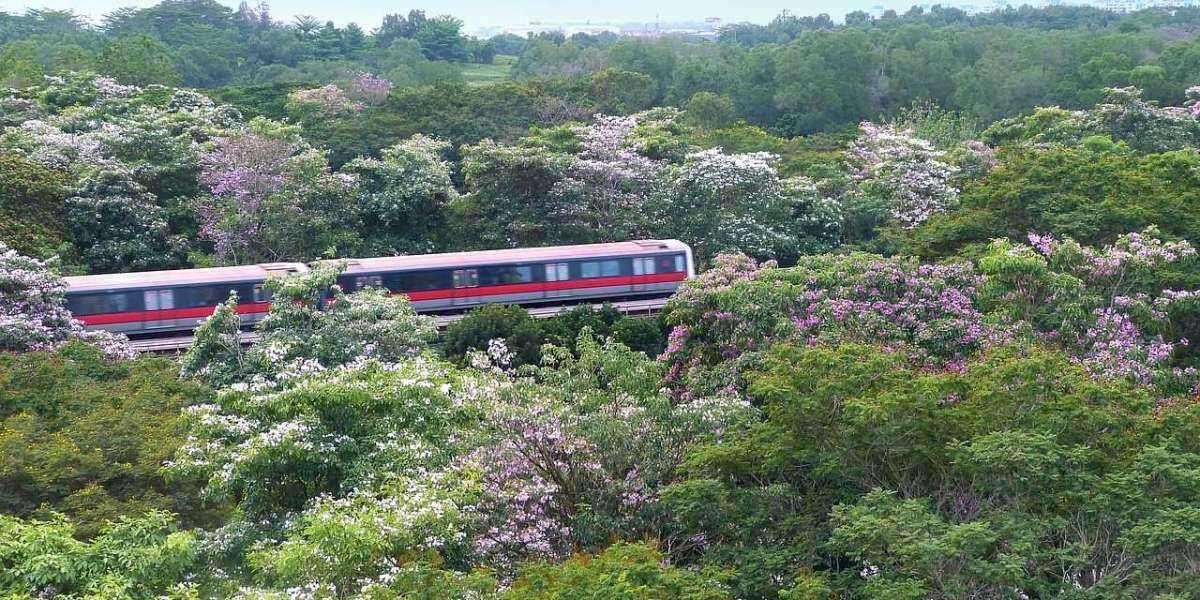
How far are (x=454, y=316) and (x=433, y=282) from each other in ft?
3.40

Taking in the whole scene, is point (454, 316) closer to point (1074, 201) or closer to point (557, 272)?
point (557, 272)

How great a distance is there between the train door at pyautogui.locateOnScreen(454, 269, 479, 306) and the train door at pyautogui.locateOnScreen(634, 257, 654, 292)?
3705 millimetres

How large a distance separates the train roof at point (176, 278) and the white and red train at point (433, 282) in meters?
0.02

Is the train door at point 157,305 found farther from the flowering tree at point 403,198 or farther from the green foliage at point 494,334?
the flowering tree at point 403,198

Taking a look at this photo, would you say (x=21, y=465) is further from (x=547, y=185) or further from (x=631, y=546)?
(x=547, y=185)

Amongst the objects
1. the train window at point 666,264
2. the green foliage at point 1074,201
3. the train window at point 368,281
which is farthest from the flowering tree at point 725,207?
the train window at point 368,281

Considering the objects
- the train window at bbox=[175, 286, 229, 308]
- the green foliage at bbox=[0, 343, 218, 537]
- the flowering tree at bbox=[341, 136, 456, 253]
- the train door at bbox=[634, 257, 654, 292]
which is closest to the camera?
the green foliage at bbox=[0, 343, 218, 537]

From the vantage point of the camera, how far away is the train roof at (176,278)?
25.0 meters

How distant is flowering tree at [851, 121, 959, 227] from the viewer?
3164 cm

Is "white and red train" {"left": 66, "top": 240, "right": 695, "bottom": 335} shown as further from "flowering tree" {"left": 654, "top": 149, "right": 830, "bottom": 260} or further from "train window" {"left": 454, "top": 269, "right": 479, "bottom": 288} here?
"flowering tree" {"left": 654, "top": 149, "right": 830, "bottom": 260}

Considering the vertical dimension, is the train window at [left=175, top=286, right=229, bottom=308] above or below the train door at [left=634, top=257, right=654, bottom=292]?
above

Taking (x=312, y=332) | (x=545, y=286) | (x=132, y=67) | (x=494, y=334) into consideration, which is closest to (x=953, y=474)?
(x=312, y=332)

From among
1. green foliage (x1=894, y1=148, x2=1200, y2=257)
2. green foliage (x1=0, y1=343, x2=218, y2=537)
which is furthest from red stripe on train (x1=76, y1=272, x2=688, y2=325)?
green foliage (x1=894, y1=148, x2=1200, y2=257)

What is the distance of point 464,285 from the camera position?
90.8 ft
